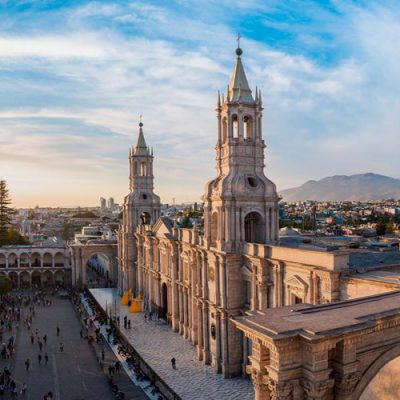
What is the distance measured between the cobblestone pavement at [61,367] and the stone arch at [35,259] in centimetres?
2332

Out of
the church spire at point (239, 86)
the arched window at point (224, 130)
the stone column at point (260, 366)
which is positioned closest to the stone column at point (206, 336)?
the arched window at point (224, 130)

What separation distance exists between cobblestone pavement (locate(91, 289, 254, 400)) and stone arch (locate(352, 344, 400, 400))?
38.8 feet

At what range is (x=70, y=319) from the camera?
39406 mm

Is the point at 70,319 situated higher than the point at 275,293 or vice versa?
the point at 275,293

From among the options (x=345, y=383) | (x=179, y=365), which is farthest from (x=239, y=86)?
(x=345, y=383)

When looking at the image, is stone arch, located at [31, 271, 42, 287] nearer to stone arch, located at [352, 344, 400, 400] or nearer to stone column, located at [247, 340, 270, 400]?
stone column, located at [247, 340, 270, 400]

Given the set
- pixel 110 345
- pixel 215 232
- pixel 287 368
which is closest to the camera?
pixel 287 368

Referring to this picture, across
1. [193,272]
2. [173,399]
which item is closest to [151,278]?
[193,272]

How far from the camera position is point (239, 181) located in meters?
25.0

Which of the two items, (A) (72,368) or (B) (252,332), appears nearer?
(B) (252,332)

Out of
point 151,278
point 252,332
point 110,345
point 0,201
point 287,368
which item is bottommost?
point 110,345

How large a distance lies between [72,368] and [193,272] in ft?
32.1

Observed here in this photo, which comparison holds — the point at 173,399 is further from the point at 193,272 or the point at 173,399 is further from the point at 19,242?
the point at 19,242

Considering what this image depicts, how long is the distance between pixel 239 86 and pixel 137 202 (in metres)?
23.4
